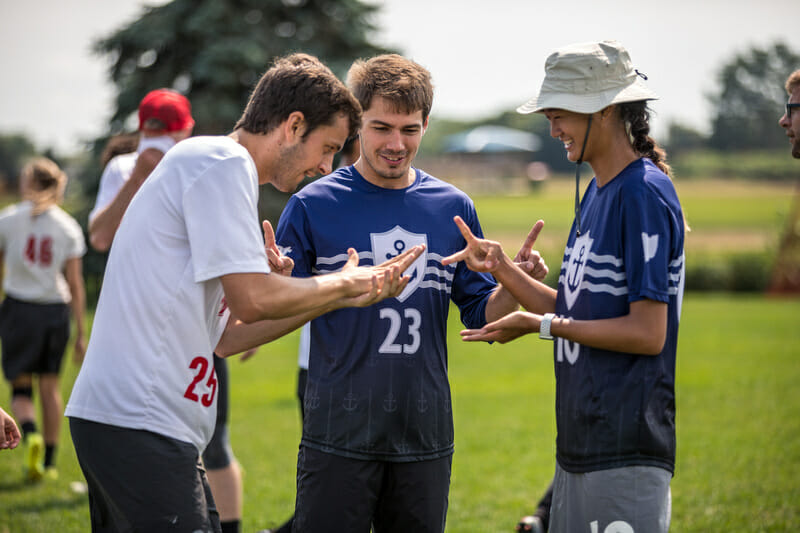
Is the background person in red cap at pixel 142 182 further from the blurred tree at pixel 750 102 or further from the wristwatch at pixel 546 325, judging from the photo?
the blurred tree at pixel 750 102

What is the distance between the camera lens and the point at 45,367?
26.2 feet

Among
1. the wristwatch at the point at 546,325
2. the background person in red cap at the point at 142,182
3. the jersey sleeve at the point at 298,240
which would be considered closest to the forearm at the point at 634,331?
the wristwatch at the point at 546,325

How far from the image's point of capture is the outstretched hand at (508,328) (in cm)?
299

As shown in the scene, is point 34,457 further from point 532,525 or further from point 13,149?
point 13,149

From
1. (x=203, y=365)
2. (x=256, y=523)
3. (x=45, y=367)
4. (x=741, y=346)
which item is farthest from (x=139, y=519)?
(x=741, y=346)

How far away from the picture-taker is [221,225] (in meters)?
2.61

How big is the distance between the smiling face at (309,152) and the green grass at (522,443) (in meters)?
3.85

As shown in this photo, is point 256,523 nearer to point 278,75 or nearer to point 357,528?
point 357,528

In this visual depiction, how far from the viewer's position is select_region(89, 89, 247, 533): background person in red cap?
4723 mm

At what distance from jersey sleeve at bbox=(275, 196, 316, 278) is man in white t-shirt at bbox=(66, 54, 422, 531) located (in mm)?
615

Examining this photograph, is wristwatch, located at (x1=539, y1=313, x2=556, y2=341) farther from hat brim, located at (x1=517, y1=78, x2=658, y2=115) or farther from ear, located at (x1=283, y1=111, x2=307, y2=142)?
ear, located at (x1=283, y1=111, x2=307, y2=142)

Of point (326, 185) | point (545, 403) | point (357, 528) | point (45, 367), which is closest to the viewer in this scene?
point (357, 528)

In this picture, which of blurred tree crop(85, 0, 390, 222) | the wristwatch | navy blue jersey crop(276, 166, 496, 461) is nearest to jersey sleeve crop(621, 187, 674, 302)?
the wristwatch

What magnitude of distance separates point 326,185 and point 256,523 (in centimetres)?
357
